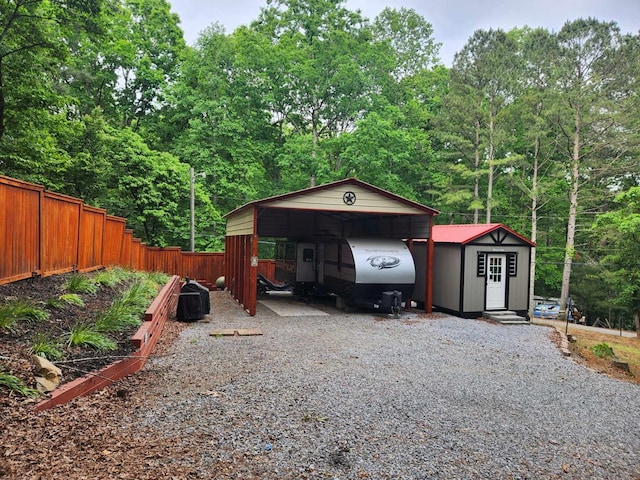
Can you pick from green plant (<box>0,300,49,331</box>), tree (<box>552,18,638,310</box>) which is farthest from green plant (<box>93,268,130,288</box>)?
tree (<box>552,18,638,310</box>)

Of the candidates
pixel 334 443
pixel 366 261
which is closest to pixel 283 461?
pixel 334 443

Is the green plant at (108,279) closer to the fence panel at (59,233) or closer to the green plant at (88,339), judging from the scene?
the fence panel at (59,233)

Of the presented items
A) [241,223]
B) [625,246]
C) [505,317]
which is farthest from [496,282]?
[625,246]

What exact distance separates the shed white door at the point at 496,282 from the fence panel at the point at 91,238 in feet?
36.8

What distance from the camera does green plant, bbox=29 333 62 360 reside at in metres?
4.54

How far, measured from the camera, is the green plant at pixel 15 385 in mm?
3719

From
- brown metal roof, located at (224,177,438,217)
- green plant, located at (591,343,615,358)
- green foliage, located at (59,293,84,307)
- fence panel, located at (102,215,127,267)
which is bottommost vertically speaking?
green plant, located at (591,343,615,358)

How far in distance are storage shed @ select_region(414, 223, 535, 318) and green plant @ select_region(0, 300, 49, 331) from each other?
10625 mm

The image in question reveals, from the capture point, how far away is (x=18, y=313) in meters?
5.25

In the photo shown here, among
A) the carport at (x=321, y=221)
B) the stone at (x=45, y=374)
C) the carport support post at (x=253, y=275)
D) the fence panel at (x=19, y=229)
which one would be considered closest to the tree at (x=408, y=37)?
the carport at (x=321, y=221)

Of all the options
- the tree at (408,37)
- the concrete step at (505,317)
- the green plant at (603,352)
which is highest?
the tree at (408,37)

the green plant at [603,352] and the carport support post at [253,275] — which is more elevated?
the carport support post at [253,275]

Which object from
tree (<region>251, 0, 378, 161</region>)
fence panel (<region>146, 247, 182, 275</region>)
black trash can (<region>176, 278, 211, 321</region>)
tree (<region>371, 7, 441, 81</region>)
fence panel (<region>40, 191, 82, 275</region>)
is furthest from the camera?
tree (<region>371, 7, 441, 81</region>)

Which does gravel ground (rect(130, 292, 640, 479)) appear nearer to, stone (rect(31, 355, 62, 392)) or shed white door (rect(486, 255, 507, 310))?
stone (rect(31, 355, 62, 392))
